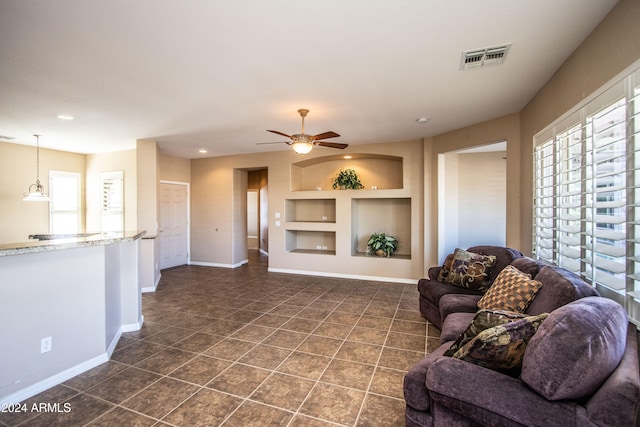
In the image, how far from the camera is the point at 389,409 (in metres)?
2.13

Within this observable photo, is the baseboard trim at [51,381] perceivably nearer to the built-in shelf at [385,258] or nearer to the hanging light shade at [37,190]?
the hanging light shade at [37,190]

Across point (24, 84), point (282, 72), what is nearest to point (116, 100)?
point (24, 84)

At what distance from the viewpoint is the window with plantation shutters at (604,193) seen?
5.67 feet

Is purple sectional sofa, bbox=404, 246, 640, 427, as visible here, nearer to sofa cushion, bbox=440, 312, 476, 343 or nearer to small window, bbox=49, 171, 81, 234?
sofa cushion, bbox=440, 312, 476, 343

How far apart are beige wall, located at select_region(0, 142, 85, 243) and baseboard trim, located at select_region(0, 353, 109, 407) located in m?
4.79

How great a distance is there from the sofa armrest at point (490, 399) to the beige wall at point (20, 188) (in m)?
7.62

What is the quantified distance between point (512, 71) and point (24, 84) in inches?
191

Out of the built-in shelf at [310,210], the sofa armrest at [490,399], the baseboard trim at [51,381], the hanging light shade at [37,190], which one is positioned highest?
the hanging light shade at [37,190]

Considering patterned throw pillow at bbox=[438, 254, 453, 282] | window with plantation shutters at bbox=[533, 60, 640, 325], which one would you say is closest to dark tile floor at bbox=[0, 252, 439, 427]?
patterned throw pillow at bbox=[438, 254, 453, 282]

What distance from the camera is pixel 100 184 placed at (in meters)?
6.37

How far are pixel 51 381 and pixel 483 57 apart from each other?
452cm

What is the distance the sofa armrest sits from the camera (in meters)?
1.25

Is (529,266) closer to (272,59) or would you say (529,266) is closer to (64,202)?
(272,59)

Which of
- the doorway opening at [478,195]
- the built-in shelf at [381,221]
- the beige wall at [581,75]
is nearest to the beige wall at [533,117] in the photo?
the beige wall at [581,75]
